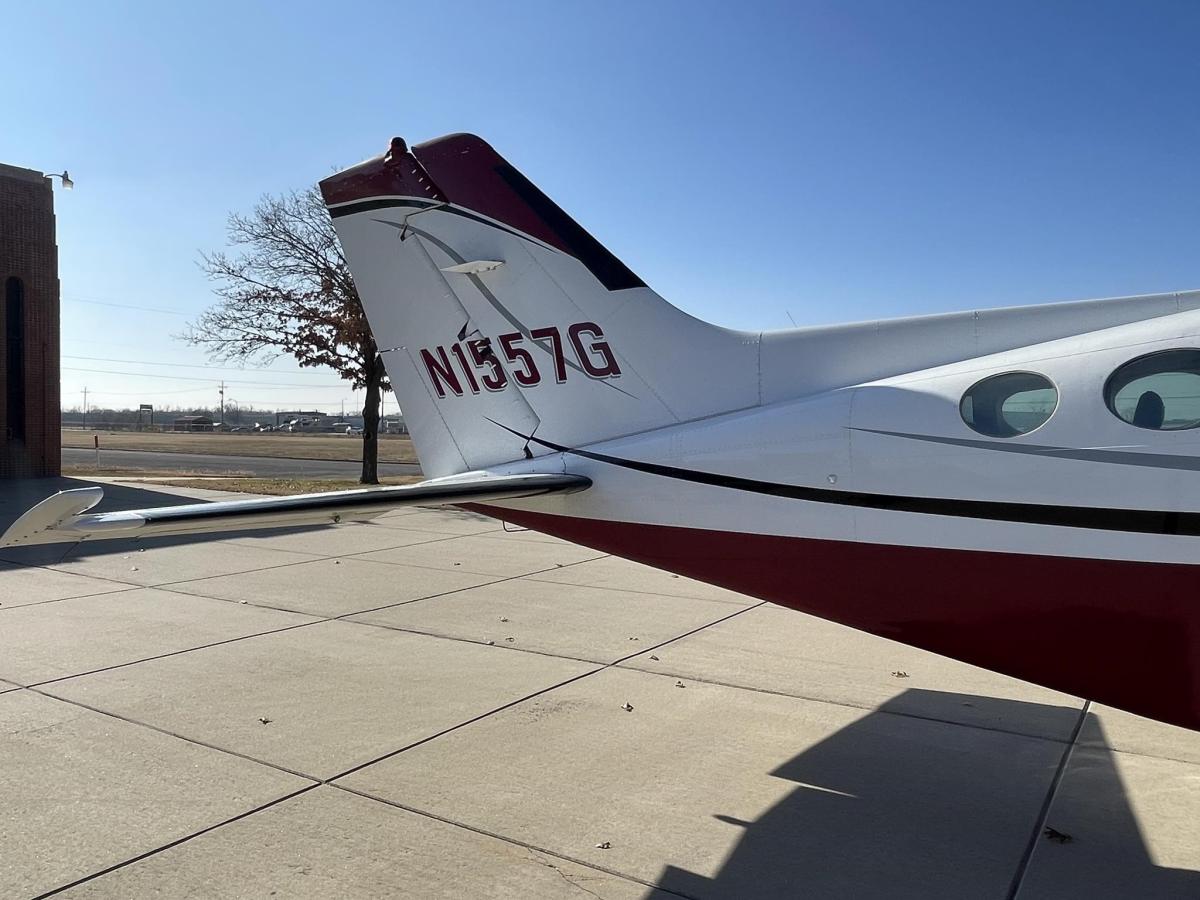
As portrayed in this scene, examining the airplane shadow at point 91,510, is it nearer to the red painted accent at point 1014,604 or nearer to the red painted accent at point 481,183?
the red painted accent at point 481,183

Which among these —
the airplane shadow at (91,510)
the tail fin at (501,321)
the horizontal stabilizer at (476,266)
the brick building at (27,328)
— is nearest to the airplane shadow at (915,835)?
the tail fin at (501,321)

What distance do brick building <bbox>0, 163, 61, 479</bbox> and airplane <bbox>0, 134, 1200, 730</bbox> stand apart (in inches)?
813

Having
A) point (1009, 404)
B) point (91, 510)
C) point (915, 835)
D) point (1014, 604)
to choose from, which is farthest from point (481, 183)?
point (91, 510)

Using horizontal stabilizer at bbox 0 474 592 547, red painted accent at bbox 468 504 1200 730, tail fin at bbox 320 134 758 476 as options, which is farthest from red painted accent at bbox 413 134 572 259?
red painted accent at bbox 468 504 1200 730

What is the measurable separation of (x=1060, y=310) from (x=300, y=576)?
26.6 feet

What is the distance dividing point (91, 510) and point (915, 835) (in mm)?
12517

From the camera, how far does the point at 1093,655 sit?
3.29 meters

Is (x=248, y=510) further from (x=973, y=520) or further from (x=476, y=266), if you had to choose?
(x=973, y=520)

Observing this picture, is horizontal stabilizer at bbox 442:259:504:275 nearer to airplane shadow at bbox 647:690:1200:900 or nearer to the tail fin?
the tail fin

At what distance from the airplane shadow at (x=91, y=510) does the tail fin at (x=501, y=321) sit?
2.13m

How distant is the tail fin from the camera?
15.2 ft

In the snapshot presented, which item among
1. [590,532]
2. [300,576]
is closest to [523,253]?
[590,532]

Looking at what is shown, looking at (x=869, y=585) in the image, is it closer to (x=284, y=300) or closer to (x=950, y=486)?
(x=950, y=486)

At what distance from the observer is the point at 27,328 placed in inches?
856
